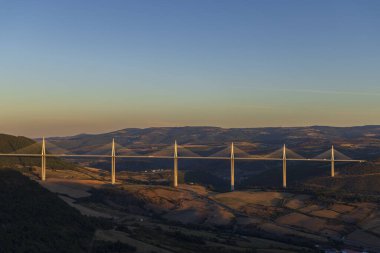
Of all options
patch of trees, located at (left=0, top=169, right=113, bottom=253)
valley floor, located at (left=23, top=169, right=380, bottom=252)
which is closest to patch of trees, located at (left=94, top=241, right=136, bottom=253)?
patch of trees, located at (left=0, top=169, right=113, bottom=253)

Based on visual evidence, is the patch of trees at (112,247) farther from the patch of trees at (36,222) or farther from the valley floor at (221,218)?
the valley floor at (221,218)

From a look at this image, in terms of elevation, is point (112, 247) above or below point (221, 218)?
above

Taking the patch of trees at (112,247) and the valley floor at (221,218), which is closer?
the patch of trees at (112,247)

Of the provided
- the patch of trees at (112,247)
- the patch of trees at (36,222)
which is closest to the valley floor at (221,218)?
the patch of trees at (112,247)

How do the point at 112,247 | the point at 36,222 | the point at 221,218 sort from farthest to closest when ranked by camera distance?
the point at 221,218 → the point at 36,222 → the point at 112,247

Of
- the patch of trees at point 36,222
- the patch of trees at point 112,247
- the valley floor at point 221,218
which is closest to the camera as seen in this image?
the patch of trees at point 36,222

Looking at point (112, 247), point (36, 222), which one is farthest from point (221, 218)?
point (36, 222)

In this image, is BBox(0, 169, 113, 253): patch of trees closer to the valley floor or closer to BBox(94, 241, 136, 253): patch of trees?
BBox(94, 241, 136, 253): patch of trees

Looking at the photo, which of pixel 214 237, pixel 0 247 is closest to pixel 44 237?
pixel 0 247

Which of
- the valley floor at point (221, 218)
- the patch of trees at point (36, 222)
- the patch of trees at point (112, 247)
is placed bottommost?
the valley floor at point (221, 218)

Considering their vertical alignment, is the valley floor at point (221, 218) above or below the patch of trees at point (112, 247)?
below

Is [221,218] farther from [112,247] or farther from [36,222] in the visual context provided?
[36,222]
